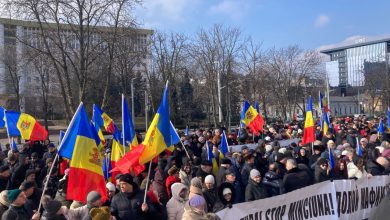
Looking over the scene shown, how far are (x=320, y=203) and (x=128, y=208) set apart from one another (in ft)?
9.68

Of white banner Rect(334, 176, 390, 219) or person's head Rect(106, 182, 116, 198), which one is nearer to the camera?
A: person's head Rect(106, 182, 116, 198)

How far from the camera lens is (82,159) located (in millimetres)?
6270

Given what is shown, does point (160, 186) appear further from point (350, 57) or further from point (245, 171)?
point (350, 57)

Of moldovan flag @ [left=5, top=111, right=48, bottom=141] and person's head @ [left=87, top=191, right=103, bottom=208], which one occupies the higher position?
moldovan flag @ [left=5, top=111, right=48, bottom=141]

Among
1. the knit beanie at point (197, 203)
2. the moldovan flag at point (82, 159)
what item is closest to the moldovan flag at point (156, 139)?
the moldovan flag at point (82, 159)

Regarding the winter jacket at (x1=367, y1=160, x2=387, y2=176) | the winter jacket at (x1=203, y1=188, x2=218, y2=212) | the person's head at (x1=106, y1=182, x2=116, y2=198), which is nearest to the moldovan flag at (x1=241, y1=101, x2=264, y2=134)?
the winter jacket at (x1=367, y1=160, x2=387, y2=176)

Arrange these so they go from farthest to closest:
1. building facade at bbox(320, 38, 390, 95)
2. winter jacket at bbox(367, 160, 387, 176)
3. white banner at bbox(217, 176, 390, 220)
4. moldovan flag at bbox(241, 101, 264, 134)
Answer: building facade at bbox(320, 38, 390, 95) → moldovan flag at bbox(241, 101, 264, 134) → winter jacket at bbox(367, 160, 387, 176) → white banner at bbox(217, 176, 390, 220)

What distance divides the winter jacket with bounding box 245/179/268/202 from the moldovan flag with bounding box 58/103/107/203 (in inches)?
84.1

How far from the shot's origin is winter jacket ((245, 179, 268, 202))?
23.5 feet

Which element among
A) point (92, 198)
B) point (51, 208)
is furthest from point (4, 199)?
point (92, 198)

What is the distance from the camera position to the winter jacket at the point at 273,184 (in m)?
7.82

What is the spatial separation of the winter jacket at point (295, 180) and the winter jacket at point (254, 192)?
56 centimetres

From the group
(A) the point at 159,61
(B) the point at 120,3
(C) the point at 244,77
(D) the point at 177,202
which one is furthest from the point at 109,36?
(C) the point at 244,77

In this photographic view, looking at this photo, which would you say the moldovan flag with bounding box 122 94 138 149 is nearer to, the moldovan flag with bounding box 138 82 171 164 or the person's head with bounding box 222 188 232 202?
the moldovan flag with bounding box 138 82 171 164
